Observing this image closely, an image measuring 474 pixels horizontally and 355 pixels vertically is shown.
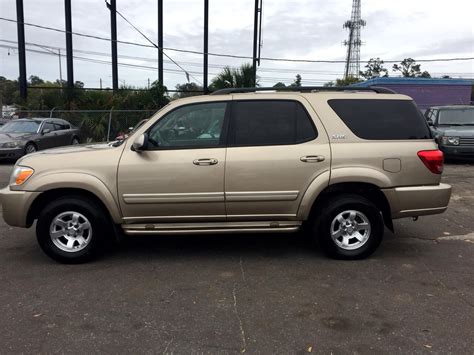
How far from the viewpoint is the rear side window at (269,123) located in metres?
4.94

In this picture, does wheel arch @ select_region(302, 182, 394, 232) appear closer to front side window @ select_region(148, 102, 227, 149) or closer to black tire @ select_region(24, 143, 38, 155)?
front side window @ select_region(148, 102, 227, 149)

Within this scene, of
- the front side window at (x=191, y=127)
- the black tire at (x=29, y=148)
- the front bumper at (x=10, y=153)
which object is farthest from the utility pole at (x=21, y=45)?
the front side window at (x=191, y=127)

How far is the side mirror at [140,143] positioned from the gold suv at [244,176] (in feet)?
0.04

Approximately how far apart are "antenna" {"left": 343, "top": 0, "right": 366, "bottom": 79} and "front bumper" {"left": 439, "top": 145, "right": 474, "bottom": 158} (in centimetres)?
4721

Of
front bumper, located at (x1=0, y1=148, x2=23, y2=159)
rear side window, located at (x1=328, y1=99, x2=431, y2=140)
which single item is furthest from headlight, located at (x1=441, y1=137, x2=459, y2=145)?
front bumper, located at (x1=0, y1=148, x2=23, y2=159)

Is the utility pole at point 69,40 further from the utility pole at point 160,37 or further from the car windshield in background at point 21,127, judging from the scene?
the car windshield in background at point 21,127

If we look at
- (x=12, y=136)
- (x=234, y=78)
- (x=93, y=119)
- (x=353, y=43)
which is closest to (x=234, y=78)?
(x=234, y=78)

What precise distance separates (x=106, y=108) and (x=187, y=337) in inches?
711

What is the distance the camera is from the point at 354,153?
16.1ft

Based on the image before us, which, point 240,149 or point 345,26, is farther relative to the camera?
point 345,26

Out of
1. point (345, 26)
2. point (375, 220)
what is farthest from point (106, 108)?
point (345, 26)

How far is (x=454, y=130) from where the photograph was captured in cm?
1281

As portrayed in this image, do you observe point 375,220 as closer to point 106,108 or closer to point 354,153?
point 354,153

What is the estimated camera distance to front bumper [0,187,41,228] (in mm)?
4852
